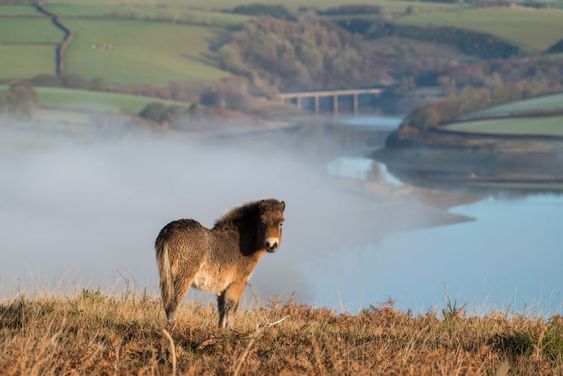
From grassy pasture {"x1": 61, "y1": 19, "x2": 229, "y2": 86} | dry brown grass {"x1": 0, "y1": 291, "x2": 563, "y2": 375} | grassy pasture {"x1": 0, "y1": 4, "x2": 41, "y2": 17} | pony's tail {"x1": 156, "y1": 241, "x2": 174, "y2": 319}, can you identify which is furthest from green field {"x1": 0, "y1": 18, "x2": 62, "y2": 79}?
pony's tail {"x1": 156, "y1": 241, "x2": 174, "y2": 319}

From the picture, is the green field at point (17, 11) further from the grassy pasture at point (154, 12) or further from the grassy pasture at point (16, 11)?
the grassy pasture at point (154, 12)

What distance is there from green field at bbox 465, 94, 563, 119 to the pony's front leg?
2872 inches

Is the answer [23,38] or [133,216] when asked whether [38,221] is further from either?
[23,38]

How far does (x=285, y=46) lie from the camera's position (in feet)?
461

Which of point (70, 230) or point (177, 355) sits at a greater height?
point (177, 355)

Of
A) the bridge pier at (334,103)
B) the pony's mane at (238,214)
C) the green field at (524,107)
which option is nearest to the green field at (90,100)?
the green field at (524,107)

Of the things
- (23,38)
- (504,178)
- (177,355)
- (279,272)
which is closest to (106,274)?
(279,272)

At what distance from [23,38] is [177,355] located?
102 metres

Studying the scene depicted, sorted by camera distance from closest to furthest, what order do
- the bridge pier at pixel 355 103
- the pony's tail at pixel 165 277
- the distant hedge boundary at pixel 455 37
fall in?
the pony's tail at pixel 165 277
the distant hedge boundary at pixel 455 37
the bridge pier at pixel 355 103

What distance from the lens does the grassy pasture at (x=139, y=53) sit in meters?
113

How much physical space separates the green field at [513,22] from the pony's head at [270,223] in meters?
110

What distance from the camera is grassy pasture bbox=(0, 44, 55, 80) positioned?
341 feet

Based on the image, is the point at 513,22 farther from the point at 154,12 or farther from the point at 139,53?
the point at 154,12

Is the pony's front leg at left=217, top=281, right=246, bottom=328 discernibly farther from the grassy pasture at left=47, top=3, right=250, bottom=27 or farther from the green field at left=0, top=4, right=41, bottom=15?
the grassy pasture at left=47, top=3, right=250, bottom=27
